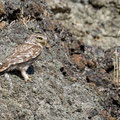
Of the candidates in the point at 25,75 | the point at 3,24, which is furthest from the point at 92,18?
the point at 25,75

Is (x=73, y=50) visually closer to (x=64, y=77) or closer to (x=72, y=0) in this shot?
(x=64, y=77)

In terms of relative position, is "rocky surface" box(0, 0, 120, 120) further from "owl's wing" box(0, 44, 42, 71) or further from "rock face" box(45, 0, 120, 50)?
"rock face" box(45, 0, 120, 50)

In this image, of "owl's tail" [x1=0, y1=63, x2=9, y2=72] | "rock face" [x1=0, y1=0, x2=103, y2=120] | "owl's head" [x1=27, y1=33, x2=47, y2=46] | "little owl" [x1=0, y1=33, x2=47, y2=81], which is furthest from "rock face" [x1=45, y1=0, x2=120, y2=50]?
"owl's tail" [x1=0, y1=63, x2=9, y2=72]

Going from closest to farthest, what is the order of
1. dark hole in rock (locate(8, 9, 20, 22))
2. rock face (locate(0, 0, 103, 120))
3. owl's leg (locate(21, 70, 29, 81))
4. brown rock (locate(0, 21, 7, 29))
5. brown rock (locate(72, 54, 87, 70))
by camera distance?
rock face (locate(0, 0, 103, 120)), owl's leg (locate(21, 70, 29, 81)), brown rock (locate(0, 21, 7, 29)), dark hole in rock (locate(8, 9, 20, 22)), brown rock (locate(72, 54, 87, 70))

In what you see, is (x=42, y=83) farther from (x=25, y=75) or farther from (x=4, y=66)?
(x=4, y=66)

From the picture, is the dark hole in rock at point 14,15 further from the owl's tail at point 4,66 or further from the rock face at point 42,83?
the owl's tail at point 4,66
